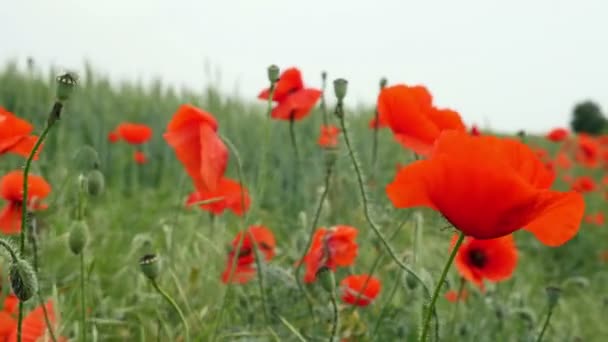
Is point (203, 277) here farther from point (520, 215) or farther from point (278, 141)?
point (278, 141)

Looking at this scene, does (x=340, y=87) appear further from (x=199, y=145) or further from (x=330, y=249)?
(x=330, y=249)

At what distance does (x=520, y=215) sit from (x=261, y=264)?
0.75 metres

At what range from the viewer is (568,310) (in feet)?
11.4

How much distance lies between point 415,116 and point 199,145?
1.29 ft

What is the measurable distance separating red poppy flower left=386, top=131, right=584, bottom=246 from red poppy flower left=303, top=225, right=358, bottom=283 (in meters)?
0.66

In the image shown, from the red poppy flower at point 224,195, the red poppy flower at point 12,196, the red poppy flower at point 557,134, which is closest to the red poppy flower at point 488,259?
the red poppy flower at point 224,195

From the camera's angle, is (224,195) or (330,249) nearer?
(330,249)

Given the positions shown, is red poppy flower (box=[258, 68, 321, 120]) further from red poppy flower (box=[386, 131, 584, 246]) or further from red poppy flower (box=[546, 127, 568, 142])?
red poppy flower (box=[546, 127, 568, 142])

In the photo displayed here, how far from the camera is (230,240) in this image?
2629 mm

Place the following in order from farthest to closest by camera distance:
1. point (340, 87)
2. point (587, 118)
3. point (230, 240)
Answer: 1. point (587, 118)
2. point (230, 240)
3. point (340, 87)

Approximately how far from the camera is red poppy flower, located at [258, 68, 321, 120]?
5.03ft

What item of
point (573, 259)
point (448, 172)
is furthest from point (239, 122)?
point (448, 172)

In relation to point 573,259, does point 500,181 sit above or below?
above

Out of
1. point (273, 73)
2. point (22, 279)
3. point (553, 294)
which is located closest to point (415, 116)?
point (273, 73)
